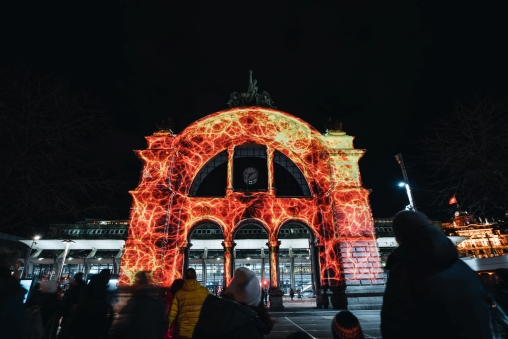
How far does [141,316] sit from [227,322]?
7.85ft

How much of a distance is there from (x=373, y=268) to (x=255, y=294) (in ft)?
52.0

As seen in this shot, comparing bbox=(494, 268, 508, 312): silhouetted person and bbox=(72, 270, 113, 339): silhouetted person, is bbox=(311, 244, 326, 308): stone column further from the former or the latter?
bbox=(72, 270, 113, 339): silhouetted person

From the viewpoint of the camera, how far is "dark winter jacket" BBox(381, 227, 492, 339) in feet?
5.55

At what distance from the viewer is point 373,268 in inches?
628

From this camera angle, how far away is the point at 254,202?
1797cm

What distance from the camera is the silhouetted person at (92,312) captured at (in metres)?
4.80

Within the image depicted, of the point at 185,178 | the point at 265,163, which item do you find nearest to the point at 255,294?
the point at 185,178

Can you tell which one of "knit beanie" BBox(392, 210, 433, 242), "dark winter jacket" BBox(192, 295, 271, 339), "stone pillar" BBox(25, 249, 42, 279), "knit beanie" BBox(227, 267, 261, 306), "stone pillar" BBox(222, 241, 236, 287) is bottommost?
"dark winter jacket" BBox(192, 295, 271, 339)

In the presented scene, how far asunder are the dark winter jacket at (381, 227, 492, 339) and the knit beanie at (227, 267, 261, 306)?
93 cm

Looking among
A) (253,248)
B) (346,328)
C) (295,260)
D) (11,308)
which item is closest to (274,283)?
(253,248)

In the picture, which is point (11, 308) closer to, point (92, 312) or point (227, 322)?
point (92, 312)

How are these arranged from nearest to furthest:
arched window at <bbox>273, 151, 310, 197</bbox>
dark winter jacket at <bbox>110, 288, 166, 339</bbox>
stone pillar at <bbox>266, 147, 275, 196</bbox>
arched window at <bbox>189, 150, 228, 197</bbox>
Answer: dark winter jacket at <bbox>110, 288, 166, 339</bbox>, stone pillar at <bbox>266, 147, 275, 196</bbox>, arched window at <bbox>189, 150, 228, 197</bbox>, arched window at <bbox>273, 151, 310, 197</bbox>

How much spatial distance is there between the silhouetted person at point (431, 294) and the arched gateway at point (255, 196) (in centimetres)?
1467

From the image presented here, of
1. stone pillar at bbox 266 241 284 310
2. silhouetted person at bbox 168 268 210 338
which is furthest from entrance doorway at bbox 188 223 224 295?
silhouetted person at bbox 168 268 210 338
